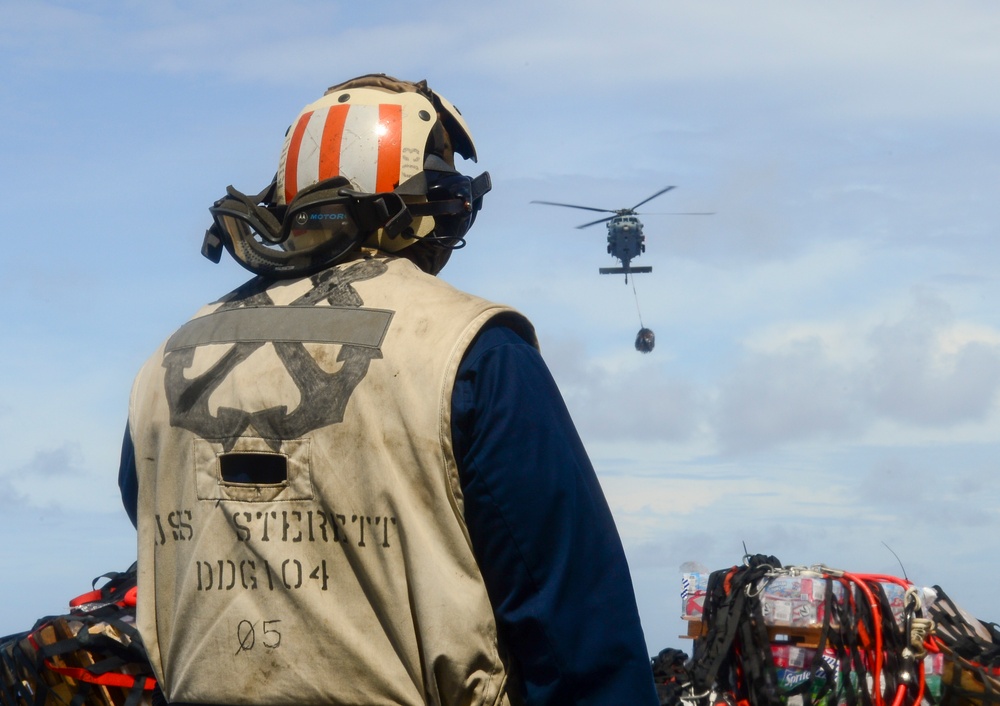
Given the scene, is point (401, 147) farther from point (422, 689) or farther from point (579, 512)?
point (422, 689)

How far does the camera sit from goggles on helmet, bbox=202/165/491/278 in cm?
257

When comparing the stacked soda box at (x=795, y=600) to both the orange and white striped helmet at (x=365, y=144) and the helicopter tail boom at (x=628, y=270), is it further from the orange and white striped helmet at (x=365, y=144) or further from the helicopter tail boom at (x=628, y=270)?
the helicopter tail boom at (x=628, y=270)

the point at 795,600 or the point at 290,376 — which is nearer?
the point at 290,376

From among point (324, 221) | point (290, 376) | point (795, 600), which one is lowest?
point (795, 600)

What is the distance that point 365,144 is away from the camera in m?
2.74

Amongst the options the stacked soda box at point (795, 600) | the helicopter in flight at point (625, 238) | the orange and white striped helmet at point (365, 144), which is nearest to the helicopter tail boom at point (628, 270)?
the helicopter in flight at point (625, 238)

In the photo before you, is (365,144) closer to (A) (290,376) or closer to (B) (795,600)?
(A) (290,376)

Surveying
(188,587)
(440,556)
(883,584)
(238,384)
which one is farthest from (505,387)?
(883,584)

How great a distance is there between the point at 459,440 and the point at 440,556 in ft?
0.67

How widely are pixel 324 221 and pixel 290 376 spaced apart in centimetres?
37

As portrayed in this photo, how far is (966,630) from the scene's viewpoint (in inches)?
212

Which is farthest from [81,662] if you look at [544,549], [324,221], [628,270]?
[628,270]

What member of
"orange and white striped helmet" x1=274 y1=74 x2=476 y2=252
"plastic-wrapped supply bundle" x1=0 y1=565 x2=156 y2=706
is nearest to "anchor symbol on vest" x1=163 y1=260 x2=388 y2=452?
"orange and white striped helmet" x1=274 y1=74 x2=476 y2=252

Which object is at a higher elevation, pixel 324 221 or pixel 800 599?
pixel 324 221
